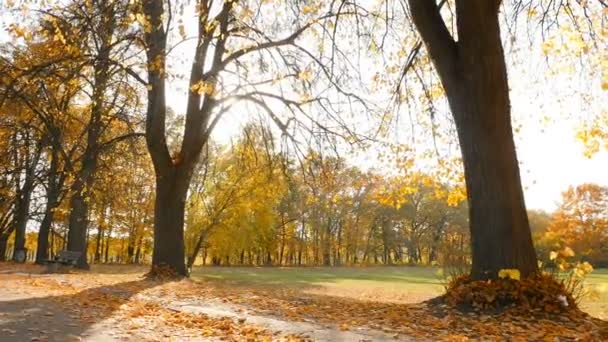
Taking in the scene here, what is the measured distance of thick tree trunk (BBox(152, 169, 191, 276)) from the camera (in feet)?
46.6

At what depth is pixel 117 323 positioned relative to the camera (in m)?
6.34

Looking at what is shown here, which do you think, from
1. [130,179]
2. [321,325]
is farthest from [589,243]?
[321,325]

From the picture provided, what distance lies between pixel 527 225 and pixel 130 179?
832 inches

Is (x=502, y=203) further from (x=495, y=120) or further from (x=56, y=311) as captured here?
(x=56, y=311)

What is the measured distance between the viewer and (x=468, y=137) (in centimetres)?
748

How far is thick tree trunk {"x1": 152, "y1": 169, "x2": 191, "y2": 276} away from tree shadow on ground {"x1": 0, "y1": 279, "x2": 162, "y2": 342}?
407 cm

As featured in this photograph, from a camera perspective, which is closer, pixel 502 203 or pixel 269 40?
pixel 502 203

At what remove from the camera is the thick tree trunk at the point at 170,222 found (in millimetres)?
14211

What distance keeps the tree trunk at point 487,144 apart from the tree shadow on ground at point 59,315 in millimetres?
5081

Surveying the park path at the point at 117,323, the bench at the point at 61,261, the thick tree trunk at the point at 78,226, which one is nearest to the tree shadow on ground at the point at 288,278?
the thick tree trunk at the point at 78,226

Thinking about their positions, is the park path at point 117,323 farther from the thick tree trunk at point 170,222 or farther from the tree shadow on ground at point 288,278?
the tree shadow on ground at point 288,278

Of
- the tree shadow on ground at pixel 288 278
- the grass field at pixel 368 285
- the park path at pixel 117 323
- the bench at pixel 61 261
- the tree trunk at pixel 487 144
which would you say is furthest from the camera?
the tree shadow on ground at pixel 288 278

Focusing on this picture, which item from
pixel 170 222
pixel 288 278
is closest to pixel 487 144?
pixel 170 222

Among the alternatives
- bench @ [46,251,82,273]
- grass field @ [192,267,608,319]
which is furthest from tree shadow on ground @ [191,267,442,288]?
bench @ [46,251,82,273]
